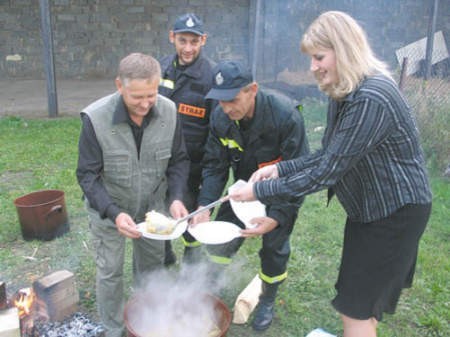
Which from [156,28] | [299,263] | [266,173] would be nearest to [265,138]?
[266,173]

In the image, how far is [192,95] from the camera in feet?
11.6

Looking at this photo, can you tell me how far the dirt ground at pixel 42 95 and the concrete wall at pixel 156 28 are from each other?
649mm

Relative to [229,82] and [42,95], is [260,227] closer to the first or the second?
[229,82]

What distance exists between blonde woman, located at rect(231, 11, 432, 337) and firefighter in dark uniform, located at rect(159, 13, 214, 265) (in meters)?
1.14

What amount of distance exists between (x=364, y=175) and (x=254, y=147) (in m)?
0.95

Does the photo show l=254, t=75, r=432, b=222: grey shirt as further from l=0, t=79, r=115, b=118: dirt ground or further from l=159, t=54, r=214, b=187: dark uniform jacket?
l=0, t=79, r=115, b=118: dirt ground

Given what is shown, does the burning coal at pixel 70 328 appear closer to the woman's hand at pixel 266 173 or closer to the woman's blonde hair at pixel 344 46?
the woman's hand at pixel 266 173

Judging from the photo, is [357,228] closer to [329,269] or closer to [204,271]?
[204,271]

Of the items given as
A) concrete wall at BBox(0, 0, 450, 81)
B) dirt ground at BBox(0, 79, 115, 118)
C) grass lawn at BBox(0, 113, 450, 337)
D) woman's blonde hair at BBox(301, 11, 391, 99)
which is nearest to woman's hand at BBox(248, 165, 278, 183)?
woman's blonde hair at BBox(301, 11, 391, 99)

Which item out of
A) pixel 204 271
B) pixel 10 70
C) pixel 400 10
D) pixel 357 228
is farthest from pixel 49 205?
pixel 400 10

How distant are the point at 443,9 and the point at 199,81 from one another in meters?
13.0

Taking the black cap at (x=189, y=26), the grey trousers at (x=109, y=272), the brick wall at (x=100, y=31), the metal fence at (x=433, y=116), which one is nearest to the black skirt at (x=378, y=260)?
the grey trousers at (x=109, y=272)

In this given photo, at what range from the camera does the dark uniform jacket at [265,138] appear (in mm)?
2951

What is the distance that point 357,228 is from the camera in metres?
2.42
